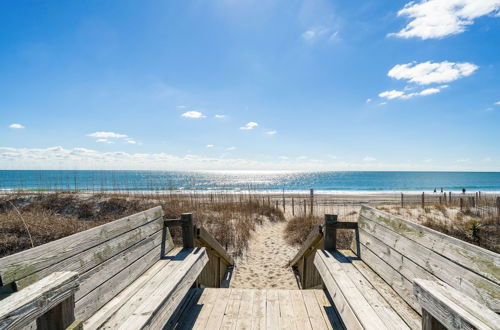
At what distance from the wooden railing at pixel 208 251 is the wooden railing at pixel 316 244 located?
1.64m

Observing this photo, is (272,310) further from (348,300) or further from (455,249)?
(455,249)

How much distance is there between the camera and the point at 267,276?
560cm

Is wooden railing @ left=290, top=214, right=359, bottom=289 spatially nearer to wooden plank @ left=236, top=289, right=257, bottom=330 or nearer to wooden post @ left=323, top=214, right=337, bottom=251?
wooden post @ left=323, top=214, right=337, bottom=251

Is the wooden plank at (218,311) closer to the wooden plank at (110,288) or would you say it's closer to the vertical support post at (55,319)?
the wooden plank at (110,288)

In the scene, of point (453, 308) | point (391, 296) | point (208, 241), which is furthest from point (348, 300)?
point (208, 241)

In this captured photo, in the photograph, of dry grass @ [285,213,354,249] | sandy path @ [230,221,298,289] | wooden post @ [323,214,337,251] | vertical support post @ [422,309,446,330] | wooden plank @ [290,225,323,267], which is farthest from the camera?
dry grass @ [285,213,354,249]

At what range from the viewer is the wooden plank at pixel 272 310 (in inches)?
97.8

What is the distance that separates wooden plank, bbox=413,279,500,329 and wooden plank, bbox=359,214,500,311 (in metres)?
0.45

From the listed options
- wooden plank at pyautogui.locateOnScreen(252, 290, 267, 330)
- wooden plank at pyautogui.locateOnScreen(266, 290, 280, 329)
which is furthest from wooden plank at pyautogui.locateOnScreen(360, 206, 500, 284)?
wooden plank at pyautogui.locateOnScreen(252, 290, 267, 330)

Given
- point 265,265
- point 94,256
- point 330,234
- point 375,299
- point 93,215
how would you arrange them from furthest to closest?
point 93,215 < point 265,265 < point 330,234 < point 375,299 < point 94,256

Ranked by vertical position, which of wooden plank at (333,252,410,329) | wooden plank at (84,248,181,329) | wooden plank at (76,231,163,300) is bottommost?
wooden plank at (333,252,410,329)

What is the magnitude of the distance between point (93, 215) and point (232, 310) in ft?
36.8

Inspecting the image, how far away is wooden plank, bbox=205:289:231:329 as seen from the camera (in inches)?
96.6

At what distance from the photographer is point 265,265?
6.22 meters
